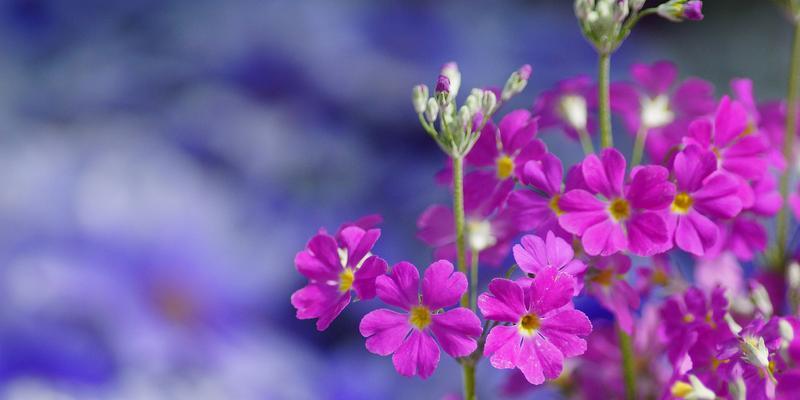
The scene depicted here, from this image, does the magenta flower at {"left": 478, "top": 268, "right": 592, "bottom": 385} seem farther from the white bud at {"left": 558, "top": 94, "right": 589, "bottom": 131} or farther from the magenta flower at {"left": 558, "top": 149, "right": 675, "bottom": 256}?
the white bud at {"left": 558, "top": 94, "right": 589, "bottom": 131}

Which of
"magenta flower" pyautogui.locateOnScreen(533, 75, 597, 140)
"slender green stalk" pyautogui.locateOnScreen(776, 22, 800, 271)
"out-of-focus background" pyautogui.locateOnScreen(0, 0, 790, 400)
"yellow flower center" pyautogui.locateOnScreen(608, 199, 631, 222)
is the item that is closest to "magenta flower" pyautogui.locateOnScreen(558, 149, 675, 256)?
"yellow flower center" pyautogui.locateOnScreen(608, 199, 631, 222)

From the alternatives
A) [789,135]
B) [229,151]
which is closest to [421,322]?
[789,135]

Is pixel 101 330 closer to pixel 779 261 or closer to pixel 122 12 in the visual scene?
pixel 122 12

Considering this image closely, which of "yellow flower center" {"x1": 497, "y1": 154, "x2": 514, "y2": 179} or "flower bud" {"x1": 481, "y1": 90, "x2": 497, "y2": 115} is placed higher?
"flower bud" {"x1": 481, "y1": 90, "x2": 497, "y2": 115}

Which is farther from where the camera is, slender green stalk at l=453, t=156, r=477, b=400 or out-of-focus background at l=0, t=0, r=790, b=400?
out-of-focus background at l=0, t=0, r=790, b=400

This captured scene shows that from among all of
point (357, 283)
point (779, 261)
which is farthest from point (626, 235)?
Answer: point (779, 261)

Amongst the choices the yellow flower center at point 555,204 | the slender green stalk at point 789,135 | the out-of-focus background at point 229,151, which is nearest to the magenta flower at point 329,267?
the yellow flower center at point 555,204

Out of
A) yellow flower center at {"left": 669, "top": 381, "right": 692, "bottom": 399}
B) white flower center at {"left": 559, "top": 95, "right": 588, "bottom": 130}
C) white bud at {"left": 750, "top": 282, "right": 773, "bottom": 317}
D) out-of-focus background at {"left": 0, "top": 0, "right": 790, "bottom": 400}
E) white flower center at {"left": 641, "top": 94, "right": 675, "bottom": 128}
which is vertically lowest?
yellow flower center at {"left": 669, "top": 381, "right": 692, "bottom": 399}
